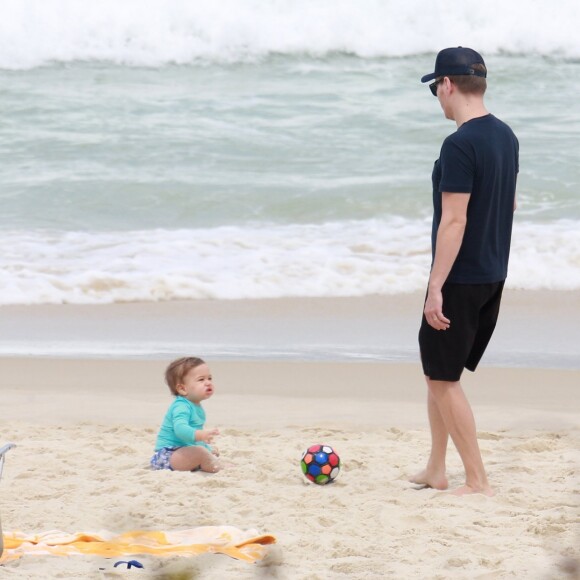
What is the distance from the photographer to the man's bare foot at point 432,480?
475 centimetres

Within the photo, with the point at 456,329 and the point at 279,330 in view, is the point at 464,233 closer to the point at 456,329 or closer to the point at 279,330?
the point at 456,329

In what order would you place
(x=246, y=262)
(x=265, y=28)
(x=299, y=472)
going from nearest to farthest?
(x=299, y=472)
(x=246, y=262)
(x=265, y=28)

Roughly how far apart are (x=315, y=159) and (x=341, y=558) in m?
10.6

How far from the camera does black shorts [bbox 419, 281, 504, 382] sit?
439 centimetres

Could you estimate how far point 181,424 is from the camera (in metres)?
4.96

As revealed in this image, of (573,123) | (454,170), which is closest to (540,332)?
(454,170)

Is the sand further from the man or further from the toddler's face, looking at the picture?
the man

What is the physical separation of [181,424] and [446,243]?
4.93 feet

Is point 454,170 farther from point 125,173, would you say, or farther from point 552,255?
point 125,173

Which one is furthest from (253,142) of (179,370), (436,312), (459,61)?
(436,312)

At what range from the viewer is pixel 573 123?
15.5m

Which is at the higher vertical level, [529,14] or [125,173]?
[529,14]

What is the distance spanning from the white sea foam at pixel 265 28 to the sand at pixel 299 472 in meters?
13.4

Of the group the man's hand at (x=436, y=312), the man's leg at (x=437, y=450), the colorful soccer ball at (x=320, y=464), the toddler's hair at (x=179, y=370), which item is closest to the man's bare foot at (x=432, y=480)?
the man's leg at (x=437, y=450)
